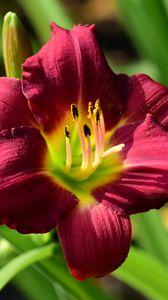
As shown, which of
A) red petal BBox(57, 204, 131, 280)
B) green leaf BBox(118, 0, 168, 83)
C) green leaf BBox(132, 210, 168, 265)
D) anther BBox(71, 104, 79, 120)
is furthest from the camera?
green leaf BBox(118, 0, 168, 83)

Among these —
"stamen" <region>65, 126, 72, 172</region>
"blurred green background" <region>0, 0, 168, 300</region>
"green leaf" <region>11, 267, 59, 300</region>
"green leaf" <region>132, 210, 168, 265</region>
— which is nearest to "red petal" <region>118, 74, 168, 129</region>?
"stamen" <region>65, 126, 72, 172</region>

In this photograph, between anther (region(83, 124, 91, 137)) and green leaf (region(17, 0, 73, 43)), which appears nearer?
anther (region(83, 124, 91, 137))

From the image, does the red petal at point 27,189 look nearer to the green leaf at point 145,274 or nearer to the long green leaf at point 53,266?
the long green leaf at point 53,266

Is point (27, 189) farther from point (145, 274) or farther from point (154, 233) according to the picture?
point (154, 233)

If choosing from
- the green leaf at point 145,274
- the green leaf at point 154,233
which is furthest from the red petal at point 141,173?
the green leaf at point 154,233

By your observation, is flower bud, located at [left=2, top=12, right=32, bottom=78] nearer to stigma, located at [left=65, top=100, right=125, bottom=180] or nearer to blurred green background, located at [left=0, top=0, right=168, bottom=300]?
stigma, located at [left=65, top=100, right=125, bottom=180]

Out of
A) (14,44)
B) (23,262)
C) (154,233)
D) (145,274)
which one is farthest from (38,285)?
(14,44)

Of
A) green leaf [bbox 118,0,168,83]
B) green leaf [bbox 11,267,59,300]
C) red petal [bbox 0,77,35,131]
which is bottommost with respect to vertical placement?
green leaf [bbox 11,267,59,300]
